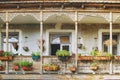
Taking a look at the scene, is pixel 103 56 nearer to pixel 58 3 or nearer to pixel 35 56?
pixel 35 56

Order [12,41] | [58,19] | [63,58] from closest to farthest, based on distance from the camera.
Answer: [63,58]
[58,19]
[12,41]

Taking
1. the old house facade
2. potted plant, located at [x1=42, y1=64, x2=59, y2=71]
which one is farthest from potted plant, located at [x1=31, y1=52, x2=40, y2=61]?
potted plant, located at [x1=42, y1=64, x2=59, y2=71]

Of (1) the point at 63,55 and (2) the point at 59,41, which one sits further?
(2) the point at 59,41

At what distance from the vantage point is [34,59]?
23734 millimetres

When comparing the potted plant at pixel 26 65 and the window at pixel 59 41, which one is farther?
the window at pixel 59 41

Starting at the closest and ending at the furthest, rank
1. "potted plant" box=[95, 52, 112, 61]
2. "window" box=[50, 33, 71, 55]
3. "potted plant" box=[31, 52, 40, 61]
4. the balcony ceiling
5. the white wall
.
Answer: "potted plant" box=[95, 52, 112, 61] → "potted plant" box=[31, 52, 40, 61] → the balcony ceiling → the white wall → "window" box=[50, 33, 71, 55]

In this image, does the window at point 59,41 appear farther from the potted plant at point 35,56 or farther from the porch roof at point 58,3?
the porch roof at point 58,3

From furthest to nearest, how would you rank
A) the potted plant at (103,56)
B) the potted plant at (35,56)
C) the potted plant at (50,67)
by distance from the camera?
1. the potted plant at (35,56)
2. the potted plant at (103,56)
3. the potted plant at (50,67)

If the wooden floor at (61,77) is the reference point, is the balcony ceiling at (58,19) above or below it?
above

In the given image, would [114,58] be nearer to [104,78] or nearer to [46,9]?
[104,78]

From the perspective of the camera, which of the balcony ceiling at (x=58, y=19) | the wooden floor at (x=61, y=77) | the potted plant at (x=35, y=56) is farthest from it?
→ the balcony ceiling at (x=58, y=19)

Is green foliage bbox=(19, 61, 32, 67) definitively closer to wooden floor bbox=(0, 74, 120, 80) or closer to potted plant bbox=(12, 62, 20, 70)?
potted plant bbox=(12, 62, 20, 70)

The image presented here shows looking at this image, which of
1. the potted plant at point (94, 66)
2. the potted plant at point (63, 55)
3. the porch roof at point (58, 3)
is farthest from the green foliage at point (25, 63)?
the potted plant at point (94, 66)

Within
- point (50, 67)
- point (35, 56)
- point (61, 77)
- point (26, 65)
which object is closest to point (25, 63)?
point (26, 65)
